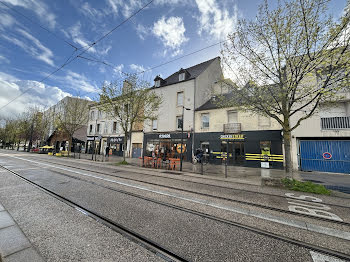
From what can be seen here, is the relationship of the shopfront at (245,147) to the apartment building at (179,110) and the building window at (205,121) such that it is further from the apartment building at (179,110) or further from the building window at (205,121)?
the apartment building at (179,110)

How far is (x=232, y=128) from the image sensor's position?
15891 millimetres

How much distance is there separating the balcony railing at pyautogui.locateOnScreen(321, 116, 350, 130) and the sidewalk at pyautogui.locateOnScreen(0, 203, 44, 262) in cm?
1793

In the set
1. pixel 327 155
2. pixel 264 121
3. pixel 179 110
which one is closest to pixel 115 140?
pixel 179 110

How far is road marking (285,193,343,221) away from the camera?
3806 mm

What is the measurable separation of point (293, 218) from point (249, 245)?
2072 mm

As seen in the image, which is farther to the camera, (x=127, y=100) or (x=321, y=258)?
(x=127, y=100)

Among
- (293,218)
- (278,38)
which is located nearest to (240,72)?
(278,38)

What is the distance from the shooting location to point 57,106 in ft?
156

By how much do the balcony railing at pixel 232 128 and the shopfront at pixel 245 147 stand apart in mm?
412

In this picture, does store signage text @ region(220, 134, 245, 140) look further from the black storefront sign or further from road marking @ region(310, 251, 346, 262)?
the black storefront sign

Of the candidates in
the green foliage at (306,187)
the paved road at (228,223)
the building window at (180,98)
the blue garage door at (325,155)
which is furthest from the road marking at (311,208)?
the building window at (180,98)

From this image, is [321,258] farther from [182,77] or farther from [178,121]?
[182,77]

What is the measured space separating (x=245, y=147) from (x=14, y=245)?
16161mm

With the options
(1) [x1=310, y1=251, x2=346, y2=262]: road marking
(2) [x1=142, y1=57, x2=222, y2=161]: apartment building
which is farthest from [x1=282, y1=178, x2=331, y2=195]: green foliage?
(2) [x1=142, y1=57, x2=222, y2=161]: apartment building
